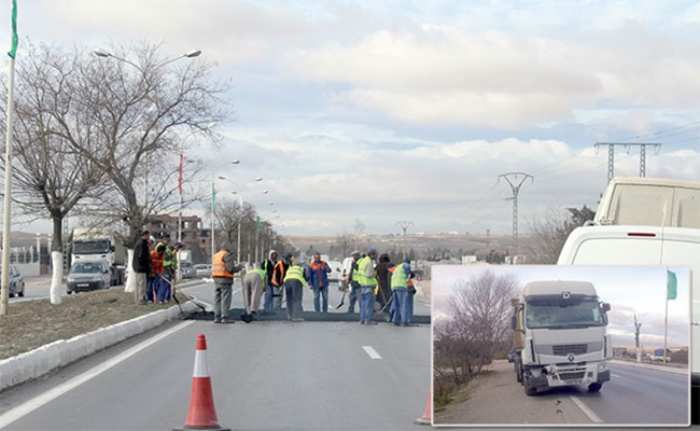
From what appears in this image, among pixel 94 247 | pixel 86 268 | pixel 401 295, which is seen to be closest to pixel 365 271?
pixel 401 295

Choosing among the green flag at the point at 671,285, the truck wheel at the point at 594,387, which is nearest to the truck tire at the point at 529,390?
the truck wheel at the point at 594,387

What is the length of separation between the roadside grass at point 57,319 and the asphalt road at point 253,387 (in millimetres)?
966

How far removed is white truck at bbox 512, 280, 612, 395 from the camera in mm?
8789

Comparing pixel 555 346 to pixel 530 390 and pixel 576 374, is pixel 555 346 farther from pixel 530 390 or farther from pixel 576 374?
A: pixel 530 390

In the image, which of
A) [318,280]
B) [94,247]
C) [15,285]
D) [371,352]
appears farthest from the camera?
[94,247]

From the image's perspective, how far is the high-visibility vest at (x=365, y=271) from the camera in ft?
77.9

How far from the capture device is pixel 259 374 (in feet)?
Result: 45.4

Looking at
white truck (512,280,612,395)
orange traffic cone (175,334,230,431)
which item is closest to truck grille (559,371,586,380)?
white truck (512,280,612,395)

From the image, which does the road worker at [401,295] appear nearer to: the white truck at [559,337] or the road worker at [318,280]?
the road worker at [318,280]

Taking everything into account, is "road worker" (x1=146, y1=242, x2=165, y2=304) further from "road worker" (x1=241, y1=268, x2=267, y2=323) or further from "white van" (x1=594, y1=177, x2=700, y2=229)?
"white van" (x1=594, y1=177, x2=700, y2=229)

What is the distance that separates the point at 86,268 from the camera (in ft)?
163

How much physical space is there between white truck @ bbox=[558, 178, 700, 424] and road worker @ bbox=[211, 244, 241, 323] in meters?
11.7

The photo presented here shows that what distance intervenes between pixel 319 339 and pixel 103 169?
11787mm

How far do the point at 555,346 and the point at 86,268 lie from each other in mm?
43559
